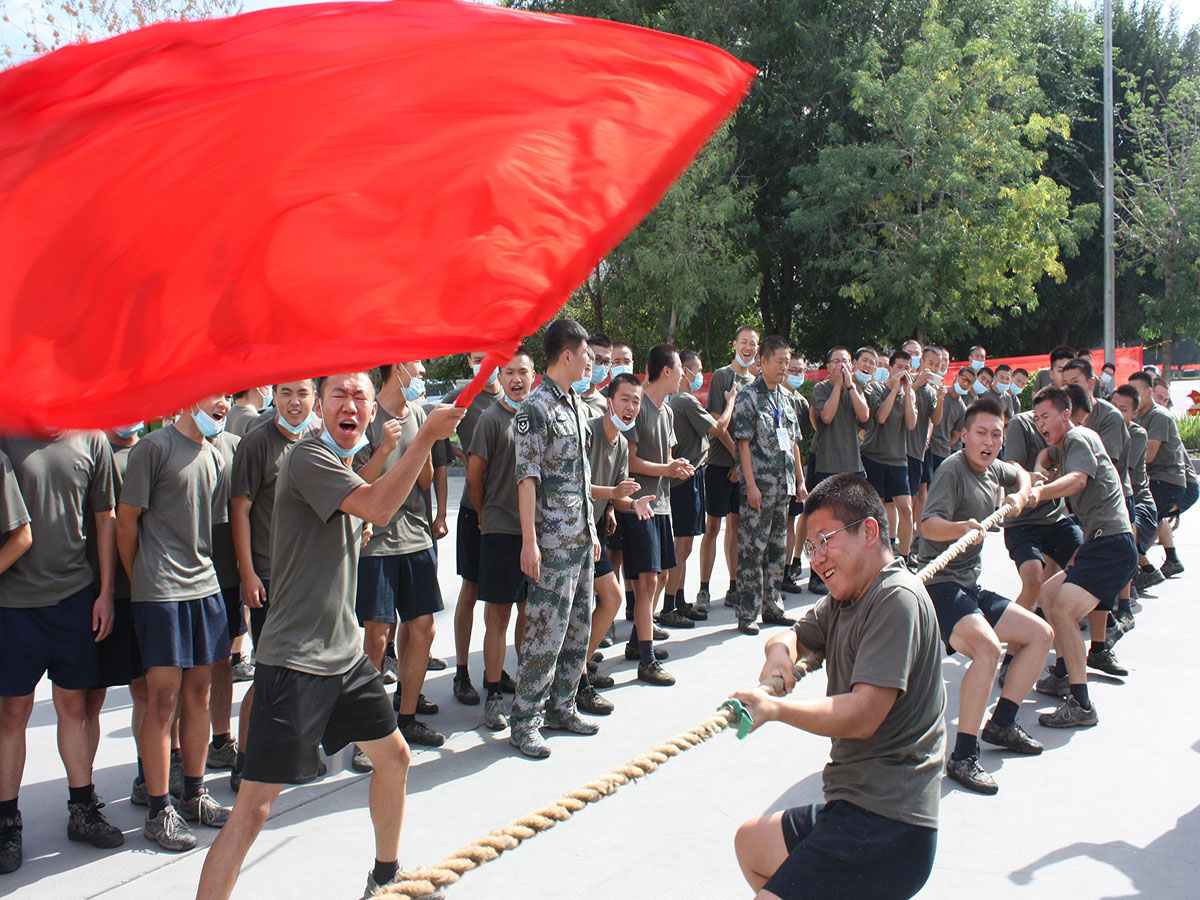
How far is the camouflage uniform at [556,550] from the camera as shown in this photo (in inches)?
218

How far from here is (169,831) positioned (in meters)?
4.36

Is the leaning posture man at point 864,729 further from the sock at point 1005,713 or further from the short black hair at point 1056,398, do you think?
the short black hair at point 1056,398

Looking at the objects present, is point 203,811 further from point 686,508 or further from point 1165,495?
point 1165,495

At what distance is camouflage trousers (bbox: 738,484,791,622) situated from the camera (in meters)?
7.82

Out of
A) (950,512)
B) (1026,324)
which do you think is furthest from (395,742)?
(1026,324)

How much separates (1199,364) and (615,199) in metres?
59.7

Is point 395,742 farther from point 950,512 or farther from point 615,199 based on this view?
point 950,512

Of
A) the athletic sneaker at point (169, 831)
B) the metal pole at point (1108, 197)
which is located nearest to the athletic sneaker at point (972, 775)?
the athletic sneaker at point (169, 831)

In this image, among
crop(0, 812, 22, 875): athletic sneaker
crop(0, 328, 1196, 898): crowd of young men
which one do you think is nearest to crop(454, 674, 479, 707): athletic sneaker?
crop(0, 328, 1196, 898): crowd of young men

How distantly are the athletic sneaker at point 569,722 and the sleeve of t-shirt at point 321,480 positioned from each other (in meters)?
2.47

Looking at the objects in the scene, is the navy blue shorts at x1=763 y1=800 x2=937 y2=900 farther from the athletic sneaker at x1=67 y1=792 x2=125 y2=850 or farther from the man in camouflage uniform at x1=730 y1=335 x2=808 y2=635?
the man in camouflage uniform at x1=730 y1=335 x2=808 y2=635

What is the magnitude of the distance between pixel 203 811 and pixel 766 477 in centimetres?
488

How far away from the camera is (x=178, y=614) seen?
4.52 metres

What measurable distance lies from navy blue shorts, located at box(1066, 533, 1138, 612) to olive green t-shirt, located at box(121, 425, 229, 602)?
502cm
